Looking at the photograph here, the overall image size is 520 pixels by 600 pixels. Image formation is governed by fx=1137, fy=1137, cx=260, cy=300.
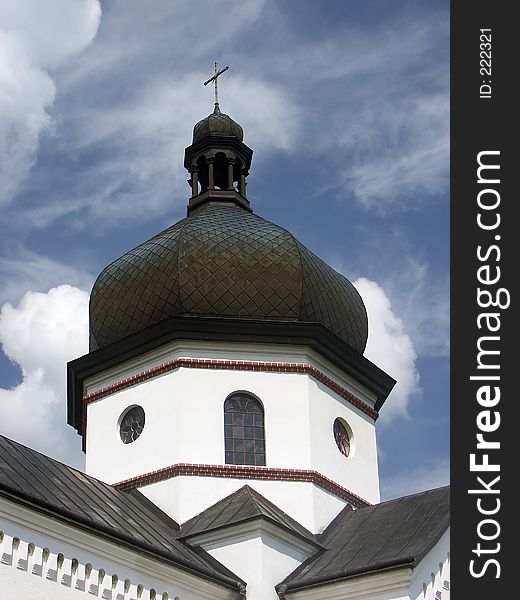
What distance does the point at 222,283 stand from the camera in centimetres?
1731

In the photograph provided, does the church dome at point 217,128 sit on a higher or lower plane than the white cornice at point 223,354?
higher

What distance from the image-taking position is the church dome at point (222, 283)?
17250 millimetres

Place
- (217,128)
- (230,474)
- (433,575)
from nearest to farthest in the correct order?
(433,575)
(230,474)
(217,128)

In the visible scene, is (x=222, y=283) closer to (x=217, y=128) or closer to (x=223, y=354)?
(x=223, y=354)

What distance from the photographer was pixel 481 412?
31.0 feet

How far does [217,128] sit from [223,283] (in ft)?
14.4

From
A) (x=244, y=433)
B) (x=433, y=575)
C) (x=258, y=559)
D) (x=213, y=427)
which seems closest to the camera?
(x=433, y=575)

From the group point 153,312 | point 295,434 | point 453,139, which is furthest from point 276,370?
point 453,139

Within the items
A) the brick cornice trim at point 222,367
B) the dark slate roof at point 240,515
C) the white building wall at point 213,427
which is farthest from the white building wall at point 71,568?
the brick cornice trim at point 222,367

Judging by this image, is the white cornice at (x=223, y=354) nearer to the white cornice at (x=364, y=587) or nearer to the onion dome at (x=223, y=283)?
the onion dome at (x=223, y=283)

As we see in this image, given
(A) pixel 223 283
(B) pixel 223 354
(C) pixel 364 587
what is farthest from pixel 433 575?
(A) pixel 223 283

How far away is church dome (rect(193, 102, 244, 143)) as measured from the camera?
20609 mm

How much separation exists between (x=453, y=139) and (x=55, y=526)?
Result: 19.9 feet

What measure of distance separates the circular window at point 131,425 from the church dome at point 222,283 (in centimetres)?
124
